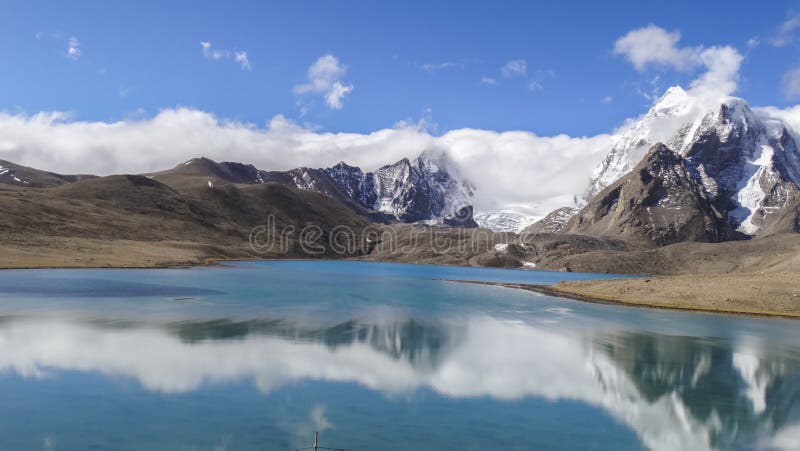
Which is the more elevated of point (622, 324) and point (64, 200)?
point (64, 200)

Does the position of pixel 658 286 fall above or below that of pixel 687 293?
above

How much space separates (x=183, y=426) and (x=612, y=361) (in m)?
26.2

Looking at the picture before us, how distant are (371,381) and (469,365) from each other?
23.8ft

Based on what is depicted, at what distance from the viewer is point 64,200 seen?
187000 mm

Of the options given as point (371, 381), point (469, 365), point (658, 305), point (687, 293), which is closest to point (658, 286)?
point (687, 293)

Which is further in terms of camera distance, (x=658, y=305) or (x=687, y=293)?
(x=687, y=293)

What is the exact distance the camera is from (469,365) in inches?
1259

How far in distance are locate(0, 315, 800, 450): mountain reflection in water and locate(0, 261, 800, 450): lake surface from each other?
0.13 meters

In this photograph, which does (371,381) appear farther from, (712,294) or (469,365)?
(712,294)

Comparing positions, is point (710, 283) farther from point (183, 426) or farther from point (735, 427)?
point (183, 426)

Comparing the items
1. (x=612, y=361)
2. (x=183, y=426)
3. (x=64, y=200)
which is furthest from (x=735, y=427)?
(x=64, y=200)

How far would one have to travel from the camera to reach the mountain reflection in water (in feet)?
78.9

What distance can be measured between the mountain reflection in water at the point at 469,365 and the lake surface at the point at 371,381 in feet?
0.43

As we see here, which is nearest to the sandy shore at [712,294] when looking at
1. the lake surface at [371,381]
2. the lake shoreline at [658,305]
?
the lake shoreline at [658,305]
